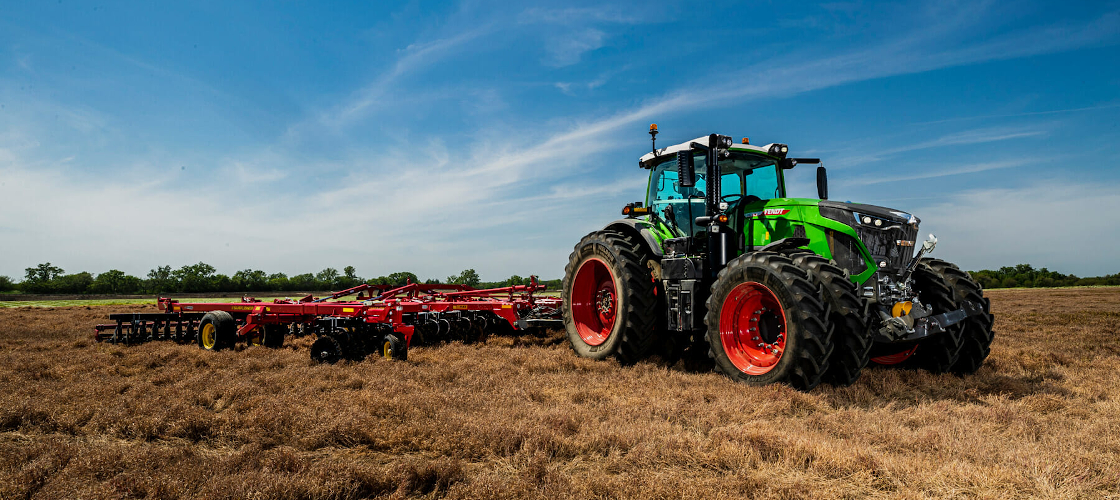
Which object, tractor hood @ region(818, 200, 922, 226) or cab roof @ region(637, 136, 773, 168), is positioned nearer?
tractor hood @ region(818, 200, 922, 226)

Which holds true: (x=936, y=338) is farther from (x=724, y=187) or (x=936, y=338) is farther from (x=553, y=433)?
(x=553, y=433)

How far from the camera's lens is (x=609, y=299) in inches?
306

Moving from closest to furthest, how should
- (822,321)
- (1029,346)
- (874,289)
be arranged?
(822,321) < (874,289) < (1029,346)

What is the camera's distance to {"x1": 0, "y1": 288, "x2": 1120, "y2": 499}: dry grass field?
3.10 metres

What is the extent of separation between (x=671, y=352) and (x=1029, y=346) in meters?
5.39

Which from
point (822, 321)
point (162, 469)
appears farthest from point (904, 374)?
point (162, 469)

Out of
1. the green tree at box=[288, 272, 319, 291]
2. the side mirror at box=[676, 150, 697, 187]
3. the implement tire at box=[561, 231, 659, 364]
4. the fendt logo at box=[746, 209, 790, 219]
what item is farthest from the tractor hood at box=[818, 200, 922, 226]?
the green tree at box=[288, 272, 319, 291]

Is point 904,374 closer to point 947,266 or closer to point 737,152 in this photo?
point 947,266

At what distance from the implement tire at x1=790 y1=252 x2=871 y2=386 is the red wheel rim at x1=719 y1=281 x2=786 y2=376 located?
48 cm

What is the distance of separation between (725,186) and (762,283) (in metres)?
2.23

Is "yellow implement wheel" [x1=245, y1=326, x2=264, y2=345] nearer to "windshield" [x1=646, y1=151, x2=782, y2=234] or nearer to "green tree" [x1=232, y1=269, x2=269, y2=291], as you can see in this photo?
"windshield" [x1=646, y1=151, x2=782, y2=234]

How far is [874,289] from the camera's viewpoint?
543 centimetres

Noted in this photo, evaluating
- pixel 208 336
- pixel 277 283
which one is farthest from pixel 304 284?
pixel 208 336

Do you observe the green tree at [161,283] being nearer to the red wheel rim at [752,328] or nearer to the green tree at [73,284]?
the green tree at [73,284]
